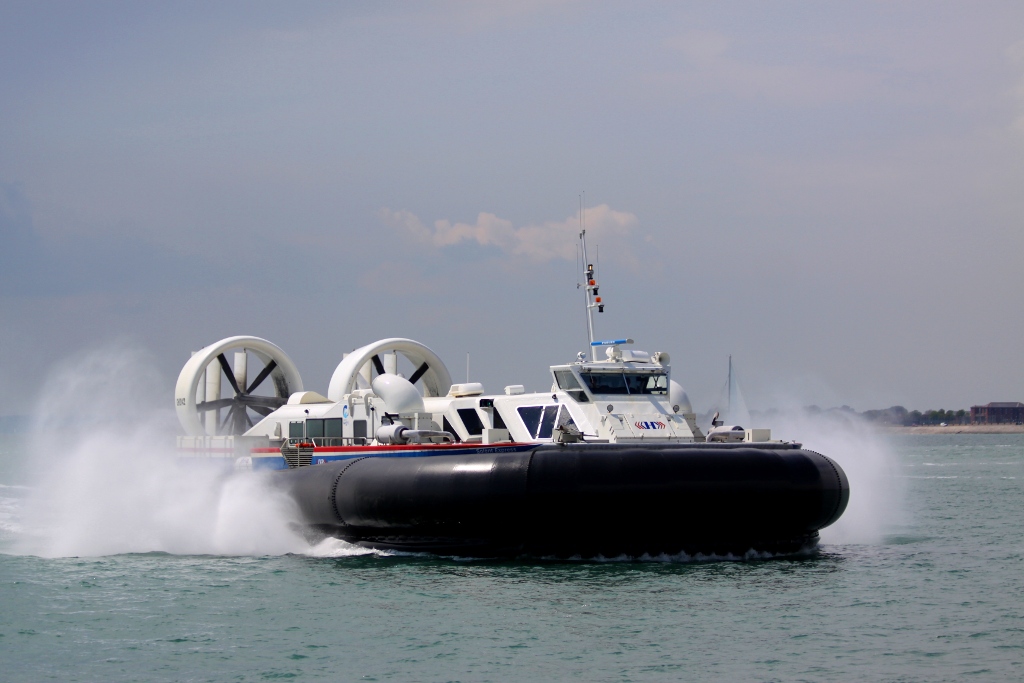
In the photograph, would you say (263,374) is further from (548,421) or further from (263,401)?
(548,421)

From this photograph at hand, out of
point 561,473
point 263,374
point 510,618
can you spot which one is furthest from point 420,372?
point 510,618

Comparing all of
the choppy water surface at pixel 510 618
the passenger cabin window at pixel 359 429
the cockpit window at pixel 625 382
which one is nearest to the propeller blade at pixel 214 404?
the passenger cabin window at pixel 359 429

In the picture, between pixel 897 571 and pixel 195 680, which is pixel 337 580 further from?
pixel 897 571

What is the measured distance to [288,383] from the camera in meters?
18.1

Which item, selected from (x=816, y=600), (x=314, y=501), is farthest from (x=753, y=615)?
(x=314, y=501)

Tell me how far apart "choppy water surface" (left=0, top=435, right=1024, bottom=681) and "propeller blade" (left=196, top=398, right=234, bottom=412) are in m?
4.80

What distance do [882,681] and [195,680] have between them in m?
4.23

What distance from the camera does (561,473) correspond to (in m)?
11.0

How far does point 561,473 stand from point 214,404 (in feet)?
26.7

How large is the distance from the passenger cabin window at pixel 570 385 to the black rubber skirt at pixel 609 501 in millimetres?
1479

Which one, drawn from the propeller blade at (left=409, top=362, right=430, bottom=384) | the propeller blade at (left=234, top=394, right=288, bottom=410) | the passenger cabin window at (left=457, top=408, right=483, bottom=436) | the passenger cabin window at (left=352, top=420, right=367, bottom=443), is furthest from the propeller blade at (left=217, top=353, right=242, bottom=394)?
the passenger cabin window at (left=457, top=408, right=483, bottom=436)

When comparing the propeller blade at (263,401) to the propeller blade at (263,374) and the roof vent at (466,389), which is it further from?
the roof vent at (466,389)

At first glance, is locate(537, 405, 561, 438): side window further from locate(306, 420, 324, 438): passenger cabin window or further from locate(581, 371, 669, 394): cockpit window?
locate(306, 420, 324, 438): passenger cabin window

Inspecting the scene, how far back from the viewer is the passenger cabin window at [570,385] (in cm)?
1288
